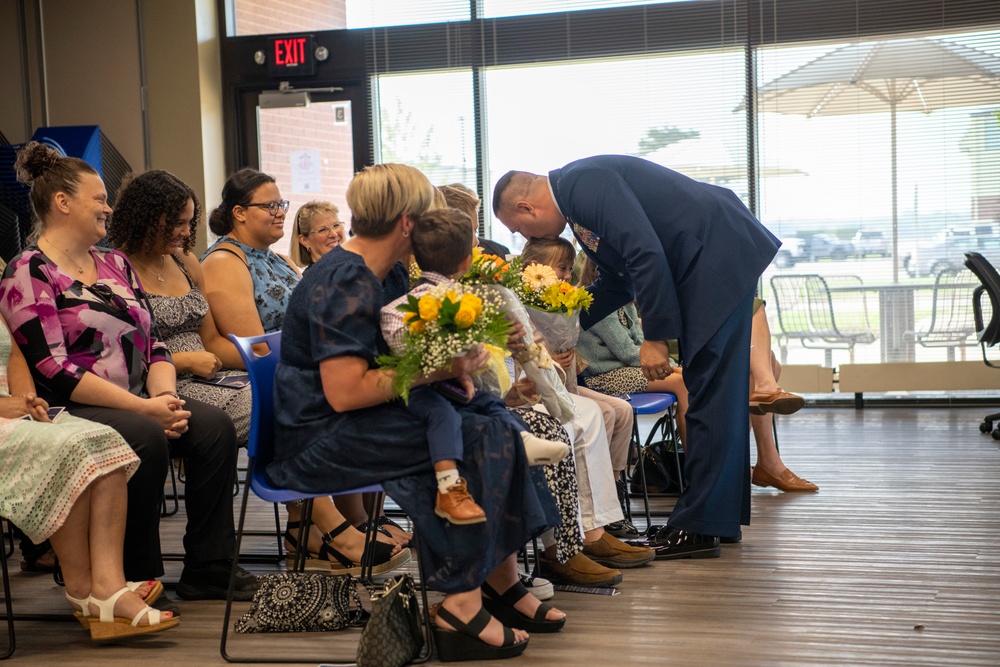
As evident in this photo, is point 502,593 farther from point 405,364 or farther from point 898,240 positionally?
point 898,240

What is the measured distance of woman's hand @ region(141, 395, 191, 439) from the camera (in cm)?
313

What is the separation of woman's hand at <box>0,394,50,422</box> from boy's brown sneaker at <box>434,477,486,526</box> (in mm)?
1232

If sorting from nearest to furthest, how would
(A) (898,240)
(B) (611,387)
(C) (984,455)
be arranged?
(B) (611,387)
(C) (984,455)
(A) (898,240)

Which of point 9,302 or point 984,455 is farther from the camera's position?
point 984,455

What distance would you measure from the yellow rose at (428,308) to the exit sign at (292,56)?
20.3 feet

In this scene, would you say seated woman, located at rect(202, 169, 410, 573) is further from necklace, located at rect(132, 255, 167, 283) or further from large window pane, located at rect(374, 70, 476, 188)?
large window pane, located at rect(374, 70, 476, 188)

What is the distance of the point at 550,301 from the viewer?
10.8ft

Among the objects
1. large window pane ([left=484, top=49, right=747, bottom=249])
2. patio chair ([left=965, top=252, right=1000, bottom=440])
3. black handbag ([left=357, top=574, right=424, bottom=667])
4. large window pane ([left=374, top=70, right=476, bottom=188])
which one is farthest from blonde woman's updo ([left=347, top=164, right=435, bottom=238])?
large window pane ([left=374, top=70, right=476, bottom=188])

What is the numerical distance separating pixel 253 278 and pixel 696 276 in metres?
1.71

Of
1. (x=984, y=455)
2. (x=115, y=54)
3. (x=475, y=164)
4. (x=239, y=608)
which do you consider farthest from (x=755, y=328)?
(x=115, y=54)

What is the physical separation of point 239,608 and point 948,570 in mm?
2248

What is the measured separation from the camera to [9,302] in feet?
10.0

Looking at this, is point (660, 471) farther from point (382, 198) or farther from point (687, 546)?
point (382, 198)

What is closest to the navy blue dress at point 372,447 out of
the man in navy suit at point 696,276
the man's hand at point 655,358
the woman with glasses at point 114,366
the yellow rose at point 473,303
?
the yellow rose at point 473,303
